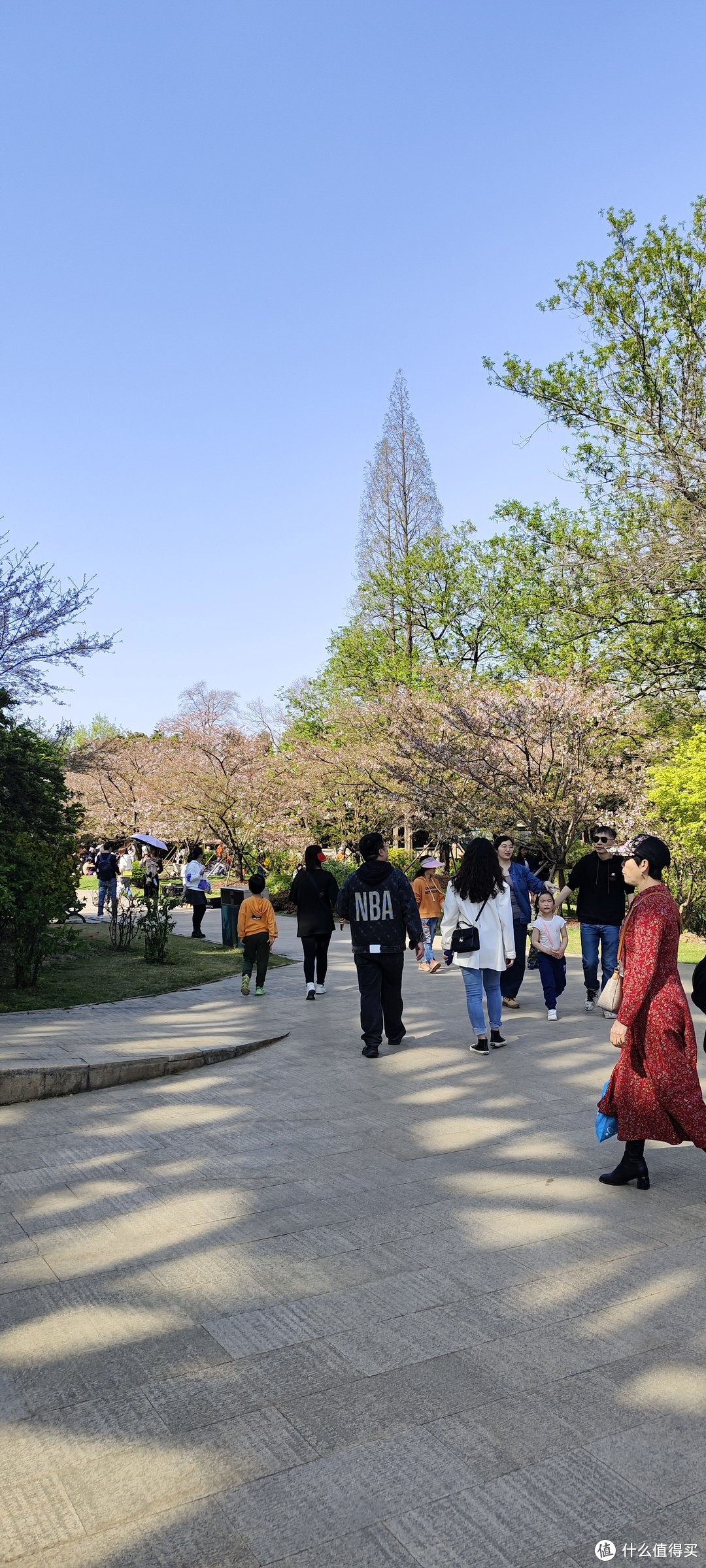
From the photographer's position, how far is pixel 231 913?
1725 centimetres

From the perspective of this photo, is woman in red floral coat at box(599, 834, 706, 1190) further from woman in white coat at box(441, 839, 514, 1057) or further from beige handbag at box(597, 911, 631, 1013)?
woman in white coat at box(441, 839, 514, 1057)

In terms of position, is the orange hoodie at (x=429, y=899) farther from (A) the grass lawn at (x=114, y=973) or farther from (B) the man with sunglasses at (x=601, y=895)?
(B) the man with sunglasses at (x=601, y=895)

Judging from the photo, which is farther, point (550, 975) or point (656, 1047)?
point (550, 975)

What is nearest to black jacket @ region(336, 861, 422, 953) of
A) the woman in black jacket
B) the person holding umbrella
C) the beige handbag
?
the woman in black jacket

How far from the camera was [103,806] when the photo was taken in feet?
134

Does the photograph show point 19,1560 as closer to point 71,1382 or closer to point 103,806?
point 71,1382

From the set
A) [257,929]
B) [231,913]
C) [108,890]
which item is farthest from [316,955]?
[108,890]

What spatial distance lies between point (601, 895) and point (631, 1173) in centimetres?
487

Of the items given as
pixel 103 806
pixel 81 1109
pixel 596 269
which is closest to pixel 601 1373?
pixel 81 1109

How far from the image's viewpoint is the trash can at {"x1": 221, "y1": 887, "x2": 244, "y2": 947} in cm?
1725

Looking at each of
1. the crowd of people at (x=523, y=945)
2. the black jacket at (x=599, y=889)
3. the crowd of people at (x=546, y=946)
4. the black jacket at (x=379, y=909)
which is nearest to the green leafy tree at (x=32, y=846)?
the crowd of people at (x=523, y=945)

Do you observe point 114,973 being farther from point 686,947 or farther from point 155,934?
point 686,947

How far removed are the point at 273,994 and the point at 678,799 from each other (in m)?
7.73

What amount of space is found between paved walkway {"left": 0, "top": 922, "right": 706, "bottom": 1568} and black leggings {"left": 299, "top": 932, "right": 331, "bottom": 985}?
4.80 metres
